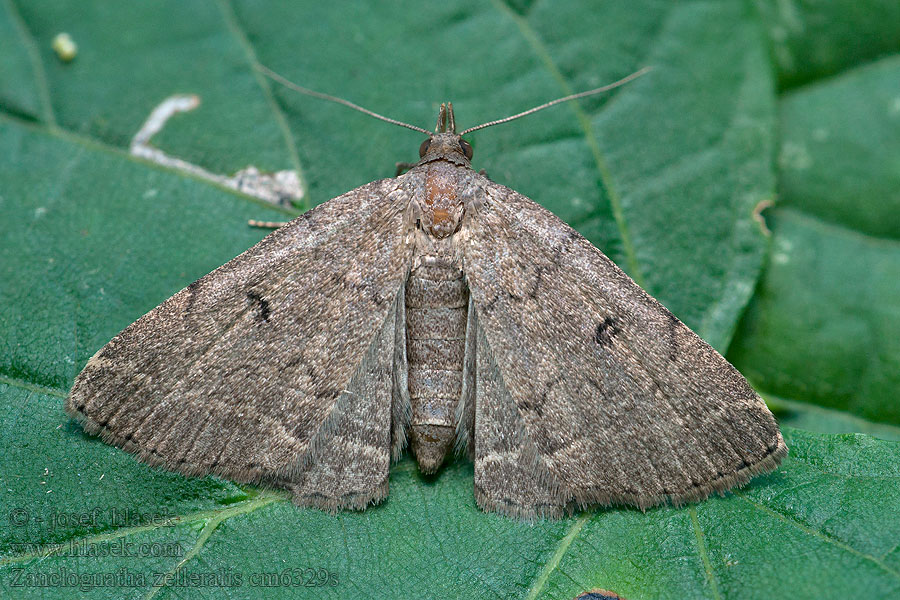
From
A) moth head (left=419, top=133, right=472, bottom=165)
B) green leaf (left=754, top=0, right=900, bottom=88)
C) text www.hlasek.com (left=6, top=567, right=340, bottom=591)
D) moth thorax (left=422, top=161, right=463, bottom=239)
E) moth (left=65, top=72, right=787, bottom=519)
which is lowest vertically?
text www.hlasek.com (left=6, top=567, right=340, bottom=591)

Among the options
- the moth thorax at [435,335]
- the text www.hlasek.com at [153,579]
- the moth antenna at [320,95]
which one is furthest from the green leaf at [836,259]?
the text www.hlasek.com at [153,579]

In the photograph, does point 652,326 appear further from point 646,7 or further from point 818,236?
point 646,7

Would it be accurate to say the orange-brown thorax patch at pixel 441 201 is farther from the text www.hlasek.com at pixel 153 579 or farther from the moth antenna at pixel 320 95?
the text www.hlasek.com at pixel 153 579

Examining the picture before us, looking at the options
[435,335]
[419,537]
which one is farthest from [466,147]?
[419,537]

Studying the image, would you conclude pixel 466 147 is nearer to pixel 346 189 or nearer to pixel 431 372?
pixel 346 189

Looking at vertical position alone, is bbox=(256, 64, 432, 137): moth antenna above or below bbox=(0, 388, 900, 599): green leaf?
above

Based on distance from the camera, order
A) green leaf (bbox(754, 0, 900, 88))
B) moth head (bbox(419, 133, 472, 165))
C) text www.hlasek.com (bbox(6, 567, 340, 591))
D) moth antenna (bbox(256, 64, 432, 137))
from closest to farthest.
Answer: text www.hlasek.com (bbox(6, 567, 340, 591)) < moth head (bbox(419, 133, 472, 165)) < moth antenna (bbox(256, 64, 432, 137)) < green leaf (bbox(754, 0, 900, 88))

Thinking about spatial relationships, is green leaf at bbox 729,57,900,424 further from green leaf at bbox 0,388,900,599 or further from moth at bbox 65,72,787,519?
moth at bbox 65,72,787,519

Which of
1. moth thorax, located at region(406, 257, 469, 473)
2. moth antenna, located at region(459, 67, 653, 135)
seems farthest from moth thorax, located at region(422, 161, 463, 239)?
moth antenna, located at region(459, 67, 653, 135)
